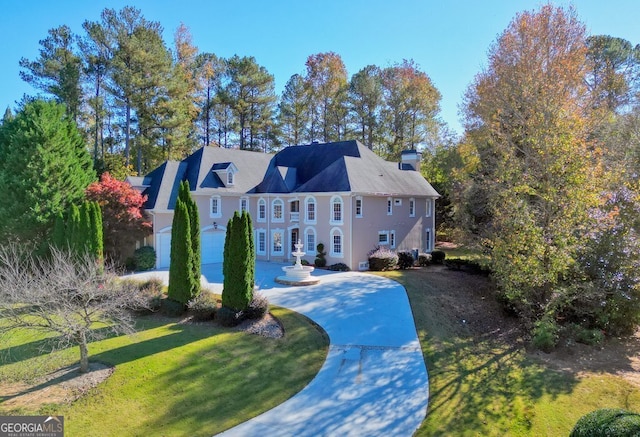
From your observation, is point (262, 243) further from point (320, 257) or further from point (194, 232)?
point (194, 232)

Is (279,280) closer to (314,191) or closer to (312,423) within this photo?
(314,191)

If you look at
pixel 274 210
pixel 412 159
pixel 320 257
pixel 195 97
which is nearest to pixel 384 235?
pixel 320 257

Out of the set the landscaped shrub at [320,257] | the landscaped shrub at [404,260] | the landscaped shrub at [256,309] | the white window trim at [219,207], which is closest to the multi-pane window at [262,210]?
the white window trim at [219,207]

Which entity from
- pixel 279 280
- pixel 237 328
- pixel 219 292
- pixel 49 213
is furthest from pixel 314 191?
pixel 49 213

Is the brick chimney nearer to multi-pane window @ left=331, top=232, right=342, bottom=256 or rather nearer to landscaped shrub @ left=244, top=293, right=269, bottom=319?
multi-pane window @ left=331, top=232, right=342, bottom=256

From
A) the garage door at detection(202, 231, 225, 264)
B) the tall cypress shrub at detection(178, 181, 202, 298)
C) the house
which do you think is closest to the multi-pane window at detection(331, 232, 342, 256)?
the house

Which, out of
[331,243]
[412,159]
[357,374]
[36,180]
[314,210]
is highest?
[412,159]
